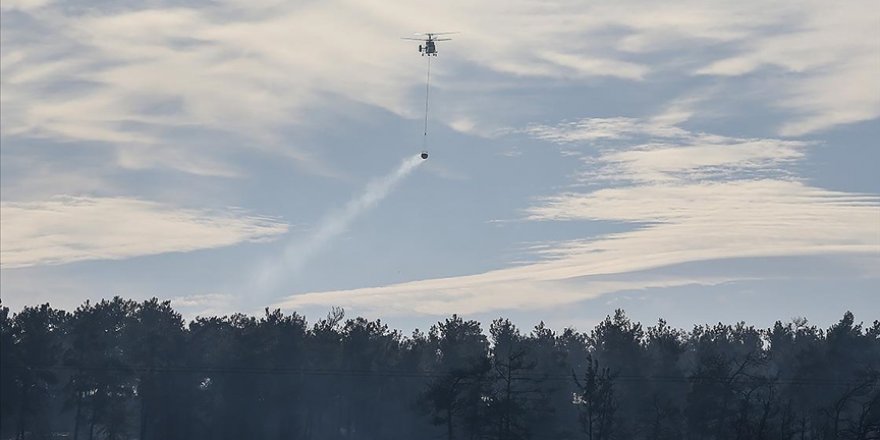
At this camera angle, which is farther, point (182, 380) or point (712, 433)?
point (182, 380)

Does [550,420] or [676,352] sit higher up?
[676,352]

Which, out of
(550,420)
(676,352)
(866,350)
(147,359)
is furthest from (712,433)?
→ (147,359)

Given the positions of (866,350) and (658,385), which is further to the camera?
(866,350)

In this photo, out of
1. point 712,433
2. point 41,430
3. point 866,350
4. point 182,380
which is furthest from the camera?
point 866,350

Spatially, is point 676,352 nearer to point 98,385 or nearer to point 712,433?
point 712,433

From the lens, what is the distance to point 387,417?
151 m

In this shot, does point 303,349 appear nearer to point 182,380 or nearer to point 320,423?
point 320,423

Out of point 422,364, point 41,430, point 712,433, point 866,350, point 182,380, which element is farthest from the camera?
point 422,364

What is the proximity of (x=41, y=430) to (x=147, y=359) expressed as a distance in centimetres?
1543

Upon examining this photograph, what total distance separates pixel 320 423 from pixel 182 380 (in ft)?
69.5

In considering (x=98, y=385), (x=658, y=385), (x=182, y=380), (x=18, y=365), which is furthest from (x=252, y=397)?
(x=658, y=385)

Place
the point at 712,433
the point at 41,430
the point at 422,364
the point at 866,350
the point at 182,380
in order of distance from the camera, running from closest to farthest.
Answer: the point at 712,433 < the point at 41,430 < the point at 182,380 < the point at 866,350 < the point at 422,364

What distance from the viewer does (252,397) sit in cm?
14200

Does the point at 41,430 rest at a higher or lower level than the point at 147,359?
lower
